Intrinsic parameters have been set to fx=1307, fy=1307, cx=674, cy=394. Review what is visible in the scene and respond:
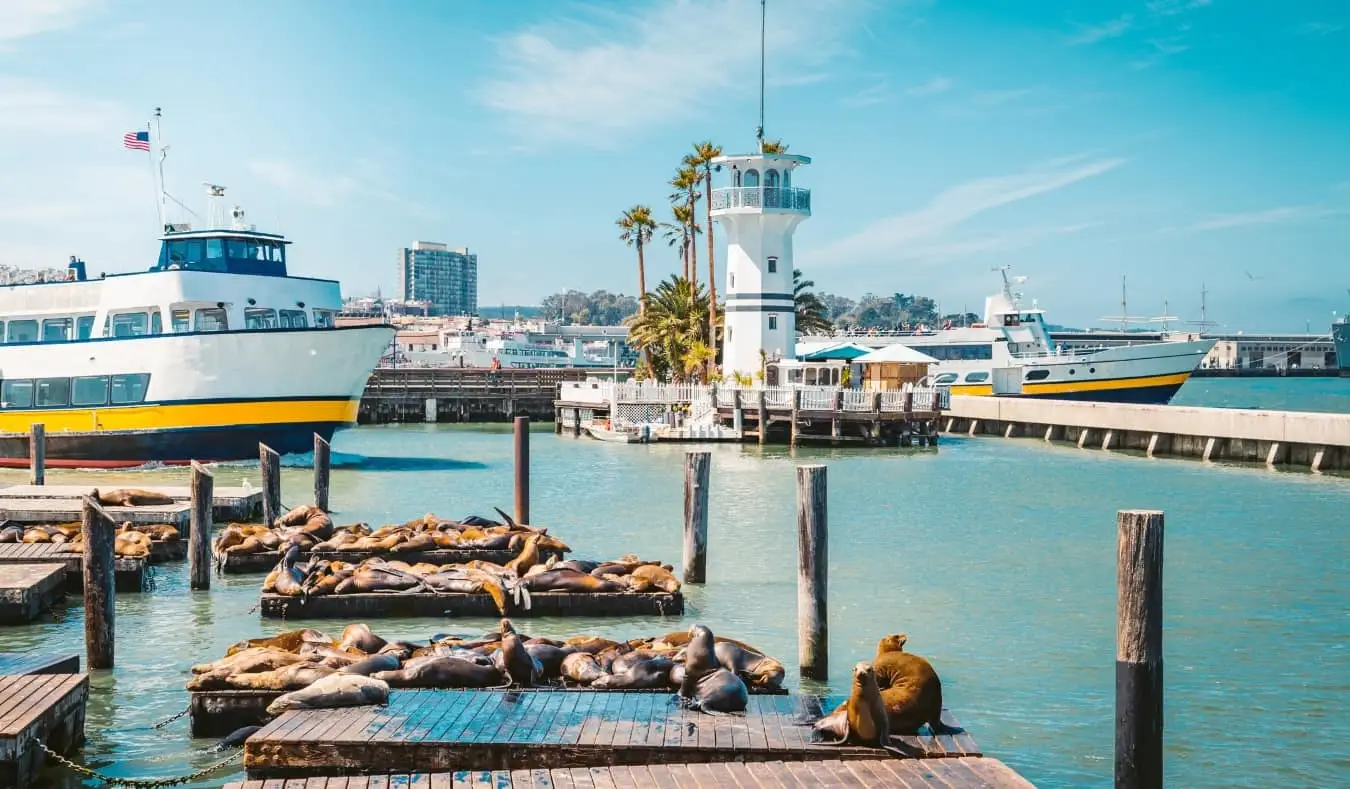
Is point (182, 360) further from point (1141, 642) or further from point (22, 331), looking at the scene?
point (1141, 642)

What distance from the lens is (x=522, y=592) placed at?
14.8 metres

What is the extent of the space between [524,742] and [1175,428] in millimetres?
36995

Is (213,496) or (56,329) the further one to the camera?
(56,329)

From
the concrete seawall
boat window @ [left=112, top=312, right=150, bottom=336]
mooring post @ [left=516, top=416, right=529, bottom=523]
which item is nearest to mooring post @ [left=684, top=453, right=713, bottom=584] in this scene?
mooring post @ [left=516, top=416, right=529, bottom=523]

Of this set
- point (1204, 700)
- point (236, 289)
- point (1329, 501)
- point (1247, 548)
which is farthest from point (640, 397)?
point (1204, 700)

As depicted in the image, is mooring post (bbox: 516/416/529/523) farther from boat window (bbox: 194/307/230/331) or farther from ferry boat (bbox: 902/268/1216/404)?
ferry boat (bbox: 902/268/1216/404)

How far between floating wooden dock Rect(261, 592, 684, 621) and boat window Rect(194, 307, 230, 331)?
19.4m

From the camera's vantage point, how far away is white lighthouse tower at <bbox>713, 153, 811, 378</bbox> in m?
48.5

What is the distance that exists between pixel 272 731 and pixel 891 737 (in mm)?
4144

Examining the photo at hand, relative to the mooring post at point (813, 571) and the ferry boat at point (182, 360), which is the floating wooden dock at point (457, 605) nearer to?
the mooring post at point (813, 571)

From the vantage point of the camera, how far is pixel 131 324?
32.9m

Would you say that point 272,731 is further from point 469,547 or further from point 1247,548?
point 1247,548

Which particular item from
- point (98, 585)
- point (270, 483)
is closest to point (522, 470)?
point (270, 483)

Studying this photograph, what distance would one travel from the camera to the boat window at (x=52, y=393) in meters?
33.6
